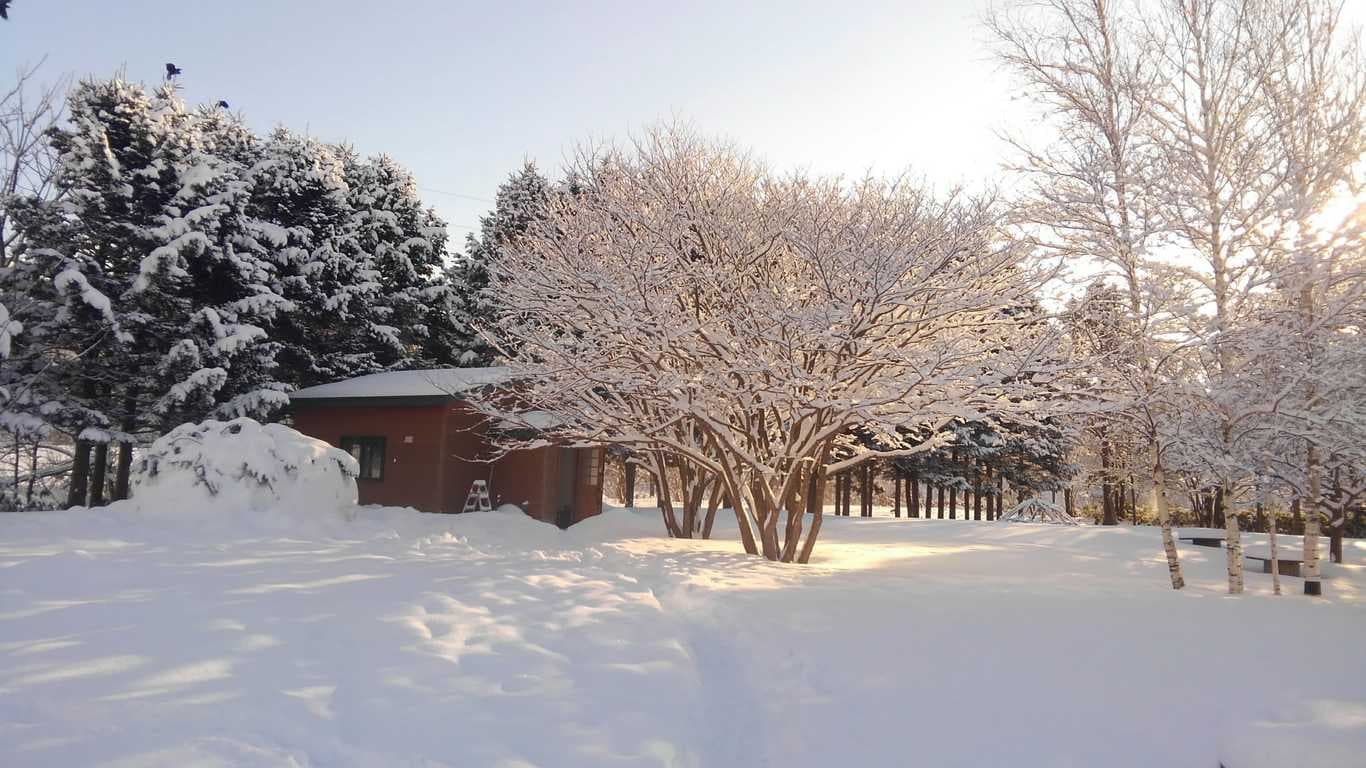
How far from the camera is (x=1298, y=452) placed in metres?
10.6

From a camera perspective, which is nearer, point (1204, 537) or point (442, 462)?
point (1204, 537)

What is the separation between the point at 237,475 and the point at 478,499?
6455 mm

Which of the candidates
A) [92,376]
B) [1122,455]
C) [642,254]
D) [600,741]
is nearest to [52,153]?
[92,376]

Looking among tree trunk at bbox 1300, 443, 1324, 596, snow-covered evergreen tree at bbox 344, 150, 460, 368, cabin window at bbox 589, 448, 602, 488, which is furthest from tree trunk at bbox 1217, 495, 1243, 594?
snow-covered evergreen tree at bbox 344, 150, 460, 368

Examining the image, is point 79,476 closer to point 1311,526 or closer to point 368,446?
point 368,446

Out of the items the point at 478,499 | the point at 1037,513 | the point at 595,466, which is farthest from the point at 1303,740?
the point at 1037,513

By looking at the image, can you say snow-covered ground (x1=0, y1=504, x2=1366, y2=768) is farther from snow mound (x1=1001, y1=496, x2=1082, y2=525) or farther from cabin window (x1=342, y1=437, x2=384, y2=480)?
snow mound (x1=1001, y1=496, x2=1082, y2=525)

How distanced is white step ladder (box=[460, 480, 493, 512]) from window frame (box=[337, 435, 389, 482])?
2297 millimetres

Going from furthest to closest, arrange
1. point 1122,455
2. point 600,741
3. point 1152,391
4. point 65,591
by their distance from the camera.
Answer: point 1122,455, point 1152,391, point 65,591, point 600,741

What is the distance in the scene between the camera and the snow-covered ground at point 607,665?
3.97m

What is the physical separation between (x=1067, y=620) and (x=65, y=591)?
852 centimetres

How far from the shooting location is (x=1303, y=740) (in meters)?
4.18

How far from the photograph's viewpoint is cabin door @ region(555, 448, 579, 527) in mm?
18062

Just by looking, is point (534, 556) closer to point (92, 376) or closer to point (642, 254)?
point (642, 254)
